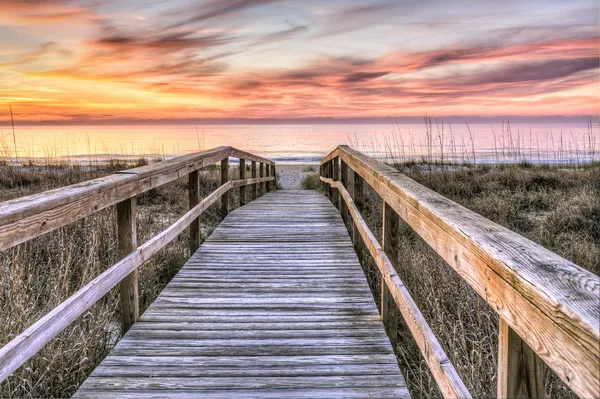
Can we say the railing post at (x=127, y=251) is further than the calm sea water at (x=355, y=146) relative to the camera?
No

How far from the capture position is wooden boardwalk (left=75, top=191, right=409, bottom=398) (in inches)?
85.0

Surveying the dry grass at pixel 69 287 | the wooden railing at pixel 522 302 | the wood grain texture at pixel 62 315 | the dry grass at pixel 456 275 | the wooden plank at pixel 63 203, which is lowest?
the dry grass at pixel 456 275

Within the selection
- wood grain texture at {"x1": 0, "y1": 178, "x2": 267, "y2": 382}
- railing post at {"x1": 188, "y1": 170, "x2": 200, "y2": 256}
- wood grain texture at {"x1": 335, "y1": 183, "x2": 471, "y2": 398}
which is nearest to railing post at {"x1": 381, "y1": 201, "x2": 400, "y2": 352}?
wood grain texture at {"x1": 335, "y1": 183, "x2": 471, "y2": 398}

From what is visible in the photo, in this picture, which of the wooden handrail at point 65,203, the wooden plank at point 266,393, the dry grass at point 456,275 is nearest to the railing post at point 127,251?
the wooden handrail at point 65,203

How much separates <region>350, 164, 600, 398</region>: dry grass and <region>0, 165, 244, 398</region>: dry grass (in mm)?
1949

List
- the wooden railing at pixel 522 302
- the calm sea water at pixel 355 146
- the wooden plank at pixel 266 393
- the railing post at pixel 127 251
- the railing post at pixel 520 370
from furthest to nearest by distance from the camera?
the calm sea water at pixel 355 146 → the railing post at pixel 127 251 → the wooden plank at pixel 266 393 → the railing post at pixel 520 370 → the wooden railing at pixel 522 302

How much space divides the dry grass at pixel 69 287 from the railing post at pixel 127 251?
→ 0.16 metres

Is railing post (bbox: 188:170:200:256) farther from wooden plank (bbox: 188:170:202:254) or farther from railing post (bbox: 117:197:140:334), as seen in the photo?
railing post (bbox: 117:197:140:334)

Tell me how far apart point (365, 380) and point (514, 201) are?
25.7 feet

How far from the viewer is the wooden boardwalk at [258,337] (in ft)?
7.09

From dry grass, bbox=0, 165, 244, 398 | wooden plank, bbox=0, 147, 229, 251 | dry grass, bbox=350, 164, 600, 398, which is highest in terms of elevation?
wooden plank, bbox=0, 147, 229, 251

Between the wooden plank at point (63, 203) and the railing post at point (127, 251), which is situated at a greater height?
the wooden plank at point (63, 203)

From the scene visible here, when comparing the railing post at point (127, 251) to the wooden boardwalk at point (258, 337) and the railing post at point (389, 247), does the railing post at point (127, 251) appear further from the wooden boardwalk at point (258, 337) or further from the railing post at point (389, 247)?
the railing post at point (389, 247)

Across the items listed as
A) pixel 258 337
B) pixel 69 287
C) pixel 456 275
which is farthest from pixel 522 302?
pixel 69 287
